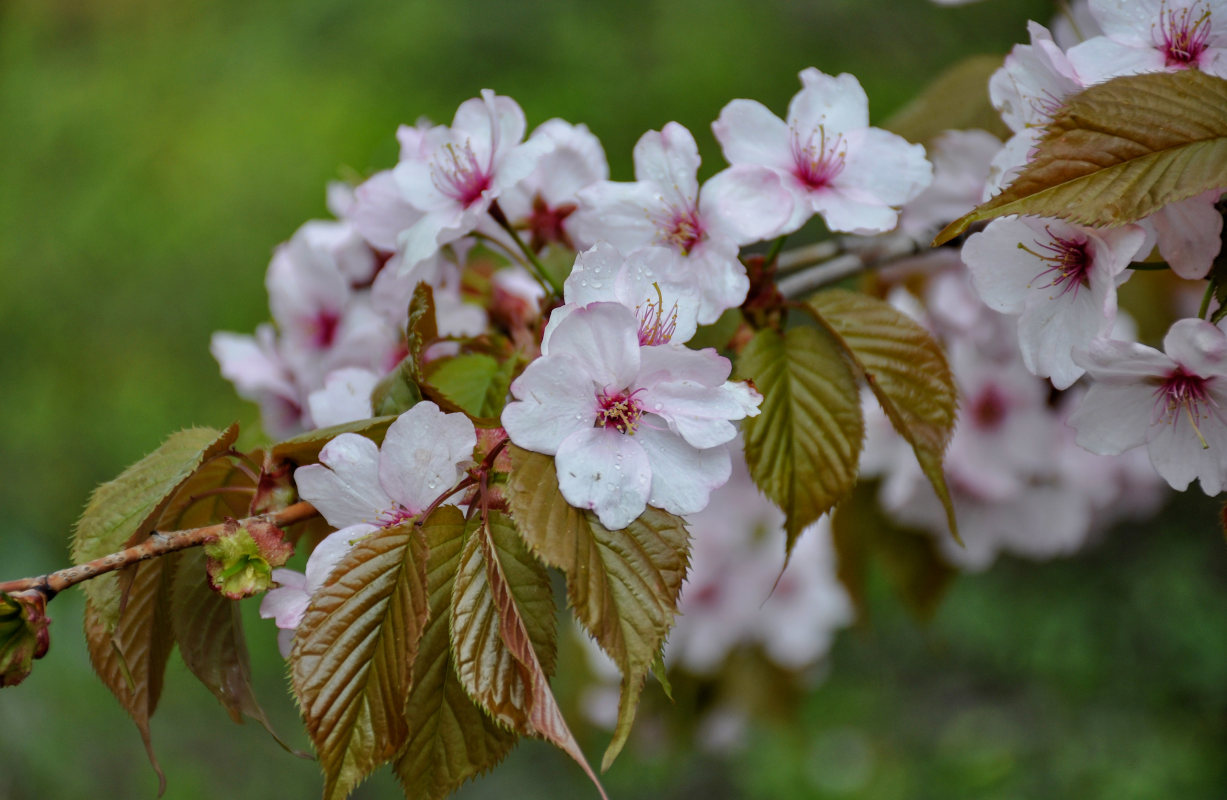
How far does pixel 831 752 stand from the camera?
106 inches

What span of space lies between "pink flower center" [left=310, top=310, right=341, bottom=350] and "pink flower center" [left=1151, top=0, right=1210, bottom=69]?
72 centimetres

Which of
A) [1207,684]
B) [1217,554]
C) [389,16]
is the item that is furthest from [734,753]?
[389,16]

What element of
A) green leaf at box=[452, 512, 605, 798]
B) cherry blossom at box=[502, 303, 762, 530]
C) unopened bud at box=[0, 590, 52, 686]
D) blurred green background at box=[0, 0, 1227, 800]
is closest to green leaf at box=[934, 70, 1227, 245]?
cherry blossom at box=[502, 303, 762, 530]

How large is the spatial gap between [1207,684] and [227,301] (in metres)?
3.23

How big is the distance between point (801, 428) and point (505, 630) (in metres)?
0.27

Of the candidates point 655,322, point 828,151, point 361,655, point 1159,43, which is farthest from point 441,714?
point 1159,43

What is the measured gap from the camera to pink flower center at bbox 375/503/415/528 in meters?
0.59

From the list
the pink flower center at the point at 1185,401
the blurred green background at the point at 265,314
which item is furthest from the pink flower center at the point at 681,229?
the blurred green background at the point at 265,314

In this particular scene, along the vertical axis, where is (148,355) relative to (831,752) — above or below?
above

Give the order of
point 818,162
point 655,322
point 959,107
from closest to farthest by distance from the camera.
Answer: point 655,322 → point 818,162 → point 959,107

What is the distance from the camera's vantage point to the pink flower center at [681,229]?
2.26 feet

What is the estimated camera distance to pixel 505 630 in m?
0.51

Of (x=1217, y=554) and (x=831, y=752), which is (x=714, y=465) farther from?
(x=1217, y=554)

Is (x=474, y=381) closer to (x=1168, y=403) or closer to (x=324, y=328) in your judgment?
(x=324, y=328)
